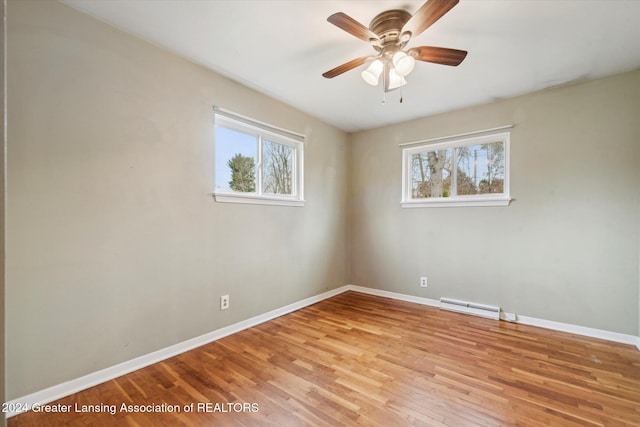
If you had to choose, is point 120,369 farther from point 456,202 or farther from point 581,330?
point 581,330

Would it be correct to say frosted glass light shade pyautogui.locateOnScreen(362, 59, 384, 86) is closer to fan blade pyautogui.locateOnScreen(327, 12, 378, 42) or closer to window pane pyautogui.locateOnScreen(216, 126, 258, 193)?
fan blade pyautogui.locateOnScreen(327, 12, 378, 42)

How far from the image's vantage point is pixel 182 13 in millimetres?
1778

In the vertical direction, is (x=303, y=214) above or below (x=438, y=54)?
below

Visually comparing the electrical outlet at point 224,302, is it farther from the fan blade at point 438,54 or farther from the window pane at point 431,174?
the window pane at point 431,174

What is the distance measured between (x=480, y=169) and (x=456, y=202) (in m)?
0.48

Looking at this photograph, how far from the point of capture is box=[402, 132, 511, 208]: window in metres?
3.14

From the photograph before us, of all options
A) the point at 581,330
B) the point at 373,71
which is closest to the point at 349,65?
the point at 373,71

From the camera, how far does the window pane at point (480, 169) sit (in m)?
3.16

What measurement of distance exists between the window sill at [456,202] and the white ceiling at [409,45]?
1153mm

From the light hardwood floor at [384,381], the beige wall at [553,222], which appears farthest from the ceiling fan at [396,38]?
the light hardwood floor at [384,381]

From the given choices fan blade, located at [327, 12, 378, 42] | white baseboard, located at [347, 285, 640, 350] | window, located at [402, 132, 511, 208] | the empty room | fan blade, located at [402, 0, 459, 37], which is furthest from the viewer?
window, located at [402, 132, 511, 208]

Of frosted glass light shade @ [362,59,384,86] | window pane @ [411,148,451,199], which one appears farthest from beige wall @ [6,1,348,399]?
window pane @ [411,148,451,199]

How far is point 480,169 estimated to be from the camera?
3275 mm

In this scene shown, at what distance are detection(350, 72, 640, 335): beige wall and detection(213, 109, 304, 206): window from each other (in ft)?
5.39
